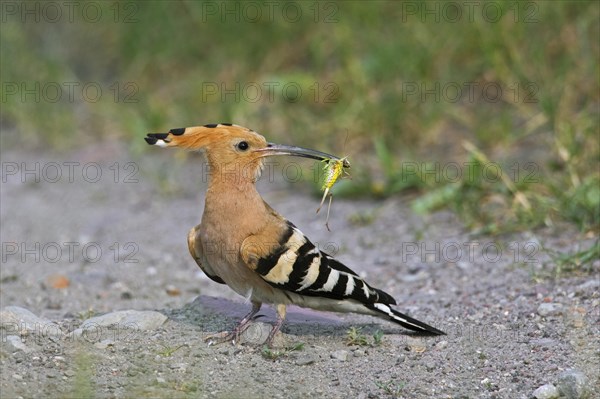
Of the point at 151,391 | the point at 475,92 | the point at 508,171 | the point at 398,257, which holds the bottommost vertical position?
the point at 151,391

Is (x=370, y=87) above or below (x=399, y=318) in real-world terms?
above

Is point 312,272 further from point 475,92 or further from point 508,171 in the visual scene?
point 475,92

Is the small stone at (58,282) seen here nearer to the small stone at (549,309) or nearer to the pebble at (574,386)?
the small stone at (549,309)

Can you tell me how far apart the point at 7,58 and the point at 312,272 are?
5.46 meters

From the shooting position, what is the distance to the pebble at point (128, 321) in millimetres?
3798

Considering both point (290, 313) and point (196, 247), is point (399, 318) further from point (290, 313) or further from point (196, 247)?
point (196, 247)

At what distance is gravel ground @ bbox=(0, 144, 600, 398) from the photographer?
3.39 meters

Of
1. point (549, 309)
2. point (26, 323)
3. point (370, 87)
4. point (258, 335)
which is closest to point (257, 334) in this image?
point (258, 335)

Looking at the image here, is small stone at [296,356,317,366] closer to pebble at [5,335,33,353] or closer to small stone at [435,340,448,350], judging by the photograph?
small stone at [435,340,448,350]

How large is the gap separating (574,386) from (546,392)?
10cm

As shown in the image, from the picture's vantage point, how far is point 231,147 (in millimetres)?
3748

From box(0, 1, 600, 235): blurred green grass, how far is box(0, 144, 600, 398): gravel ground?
347 millimetres

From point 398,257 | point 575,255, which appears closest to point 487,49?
point 398,257

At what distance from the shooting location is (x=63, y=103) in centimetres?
834
